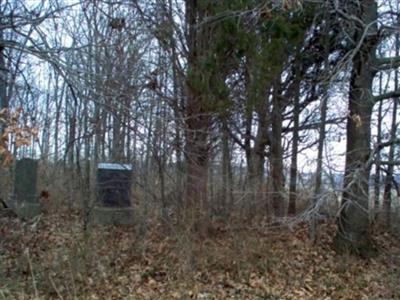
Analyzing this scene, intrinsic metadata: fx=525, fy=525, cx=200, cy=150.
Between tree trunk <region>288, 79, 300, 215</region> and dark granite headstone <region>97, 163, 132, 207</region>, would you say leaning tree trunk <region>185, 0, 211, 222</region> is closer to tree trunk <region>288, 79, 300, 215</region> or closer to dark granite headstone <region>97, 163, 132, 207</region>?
dark granite headstone <region>97, 163, 132, 207</region>

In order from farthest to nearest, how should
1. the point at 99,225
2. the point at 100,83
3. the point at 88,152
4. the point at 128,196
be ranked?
the point at 88,152
the point at 128,196
the point at 99,225
the point at 100,83

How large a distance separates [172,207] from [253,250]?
2089mm

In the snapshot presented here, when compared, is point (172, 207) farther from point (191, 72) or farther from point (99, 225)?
point (191, 72)

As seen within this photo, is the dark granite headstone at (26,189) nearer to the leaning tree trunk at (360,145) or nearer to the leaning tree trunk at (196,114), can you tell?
the leaning tree trunk at (196,114)

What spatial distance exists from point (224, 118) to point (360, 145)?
276 centimetres

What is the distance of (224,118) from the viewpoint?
10.8 m

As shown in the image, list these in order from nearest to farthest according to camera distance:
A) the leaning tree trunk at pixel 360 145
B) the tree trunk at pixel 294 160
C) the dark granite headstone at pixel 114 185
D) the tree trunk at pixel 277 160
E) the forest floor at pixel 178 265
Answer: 1. the forest floor at pixel 178 265
2. the leaning tree trunk at pixel 360 145
3. the dark granite headstone at pixel 114 185
4. the tree trunk at pixel 277 160
5. the tree trunk at pixel 294 160

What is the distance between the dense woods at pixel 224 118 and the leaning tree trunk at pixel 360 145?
3cm

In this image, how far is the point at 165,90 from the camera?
414 inches

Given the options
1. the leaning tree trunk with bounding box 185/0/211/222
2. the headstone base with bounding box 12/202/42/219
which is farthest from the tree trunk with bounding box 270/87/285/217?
the headstone base with bounding box 12/202/42/219

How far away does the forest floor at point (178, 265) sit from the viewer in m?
7.66

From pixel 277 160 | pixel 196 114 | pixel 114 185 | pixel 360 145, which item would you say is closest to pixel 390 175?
pixel 360 145

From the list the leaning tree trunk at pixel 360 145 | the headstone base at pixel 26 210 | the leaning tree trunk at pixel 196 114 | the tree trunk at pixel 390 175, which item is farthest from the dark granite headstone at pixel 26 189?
the tree trunk at pixel 390 175

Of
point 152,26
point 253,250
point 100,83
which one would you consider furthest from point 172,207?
point 100,83
